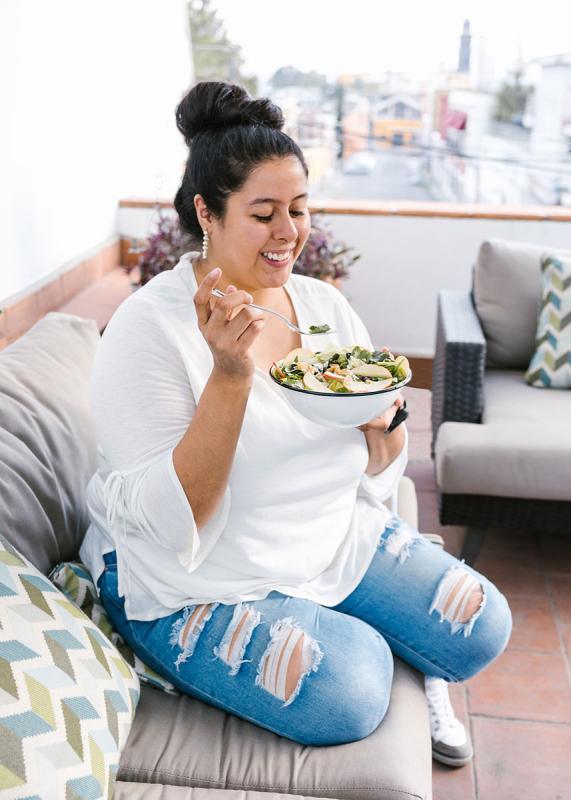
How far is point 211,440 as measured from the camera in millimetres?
1178

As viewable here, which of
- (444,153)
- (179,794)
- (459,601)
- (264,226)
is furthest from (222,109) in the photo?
(444,153)

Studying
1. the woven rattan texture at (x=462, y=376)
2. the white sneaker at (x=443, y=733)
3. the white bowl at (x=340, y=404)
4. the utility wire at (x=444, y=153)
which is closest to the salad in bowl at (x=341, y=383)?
the white bowl at (x=340, y=404)

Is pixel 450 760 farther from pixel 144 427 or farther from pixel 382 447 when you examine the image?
pixel 144 427

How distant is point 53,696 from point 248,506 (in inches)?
17.2

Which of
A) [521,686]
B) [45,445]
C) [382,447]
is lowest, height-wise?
[521,686]

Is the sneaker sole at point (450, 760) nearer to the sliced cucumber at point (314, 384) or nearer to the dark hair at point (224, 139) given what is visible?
the sliced cucumber at point (314, 384)

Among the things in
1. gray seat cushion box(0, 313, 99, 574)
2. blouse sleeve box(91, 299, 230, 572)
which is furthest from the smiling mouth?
gray seat cushion box(0, 313, 99, 574)

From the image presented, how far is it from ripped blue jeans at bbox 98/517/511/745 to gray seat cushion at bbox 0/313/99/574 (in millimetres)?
110

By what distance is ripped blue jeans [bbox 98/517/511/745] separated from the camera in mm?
1198

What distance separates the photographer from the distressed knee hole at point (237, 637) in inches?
48.5

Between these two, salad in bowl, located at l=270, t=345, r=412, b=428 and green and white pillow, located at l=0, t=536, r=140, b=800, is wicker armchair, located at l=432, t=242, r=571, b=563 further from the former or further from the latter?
green and white pillow, located at l=0, t=536, r=140, b=800

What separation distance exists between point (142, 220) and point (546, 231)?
1705 millimetres

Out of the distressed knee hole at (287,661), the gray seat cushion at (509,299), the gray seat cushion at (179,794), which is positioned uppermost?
the distressed knee hole at (287,661)

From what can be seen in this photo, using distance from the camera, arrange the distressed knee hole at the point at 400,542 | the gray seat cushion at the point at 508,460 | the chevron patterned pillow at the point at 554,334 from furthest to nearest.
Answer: the chevron patterned pillow at the point at 554,334
the gray seat cushion at the point at 508,460
the distressed knee hole at the point at 400,542
